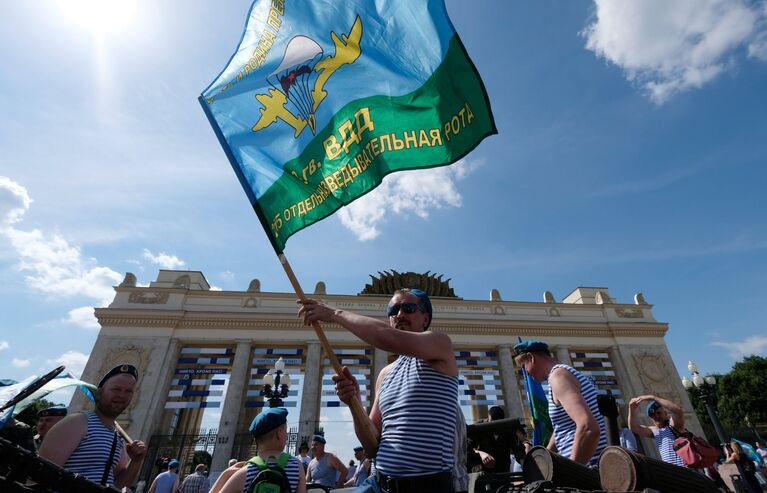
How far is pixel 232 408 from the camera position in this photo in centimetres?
2062

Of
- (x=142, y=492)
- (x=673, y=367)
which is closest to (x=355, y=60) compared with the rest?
(x=142, y=492)

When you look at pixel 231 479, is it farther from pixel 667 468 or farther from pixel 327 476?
pixel 327 476

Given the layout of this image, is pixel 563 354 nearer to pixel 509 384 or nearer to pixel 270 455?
pixel 509 384

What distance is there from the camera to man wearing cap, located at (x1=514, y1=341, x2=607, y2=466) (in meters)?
2.35

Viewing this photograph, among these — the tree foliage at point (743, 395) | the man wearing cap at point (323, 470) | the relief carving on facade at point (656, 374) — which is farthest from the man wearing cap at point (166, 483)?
the tree foliage at point (743, 395)

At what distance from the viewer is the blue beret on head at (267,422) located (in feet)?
8.66

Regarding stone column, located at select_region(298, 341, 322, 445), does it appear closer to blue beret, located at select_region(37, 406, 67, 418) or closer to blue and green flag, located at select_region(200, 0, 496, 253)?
blue beret, located at select_region(37, 406, 67, 418)

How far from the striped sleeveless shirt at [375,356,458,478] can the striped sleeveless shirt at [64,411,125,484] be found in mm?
2050

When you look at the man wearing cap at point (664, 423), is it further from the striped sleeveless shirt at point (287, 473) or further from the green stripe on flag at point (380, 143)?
the striped sleeveless shirt at point (287, 473)

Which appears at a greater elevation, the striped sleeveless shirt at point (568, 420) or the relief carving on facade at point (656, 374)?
the relief carving on facade at point (656, 374)

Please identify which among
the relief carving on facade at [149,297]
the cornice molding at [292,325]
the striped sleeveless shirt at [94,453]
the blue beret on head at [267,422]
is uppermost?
the relief carving on facade at [149,297]

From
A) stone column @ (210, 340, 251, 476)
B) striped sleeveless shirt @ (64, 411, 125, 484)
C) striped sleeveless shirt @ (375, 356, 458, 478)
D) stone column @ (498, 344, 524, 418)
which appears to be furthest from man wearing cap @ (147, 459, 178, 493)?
stone column @ (498, 344, 524, 418)

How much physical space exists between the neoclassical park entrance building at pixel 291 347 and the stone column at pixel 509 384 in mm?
62

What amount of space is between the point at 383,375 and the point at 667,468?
4.69ft
